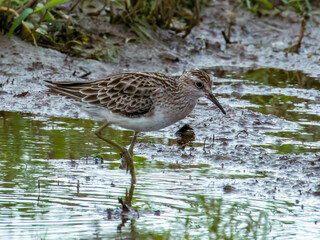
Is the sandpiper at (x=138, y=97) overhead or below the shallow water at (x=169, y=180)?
overhead

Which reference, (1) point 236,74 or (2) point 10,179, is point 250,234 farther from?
(1) point 236,74

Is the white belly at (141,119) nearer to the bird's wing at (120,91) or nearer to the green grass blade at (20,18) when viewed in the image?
the bird's wing at (120,91)

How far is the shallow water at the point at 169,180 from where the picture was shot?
6.00m

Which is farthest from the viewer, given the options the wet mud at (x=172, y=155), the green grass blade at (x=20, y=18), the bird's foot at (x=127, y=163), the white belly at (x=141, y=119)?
the green grass blade at (x=20, y=18)

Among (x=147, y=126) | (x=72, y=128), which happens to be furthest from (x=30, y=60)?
(x=147, y=126)

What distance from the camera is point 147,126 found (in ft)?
26.1

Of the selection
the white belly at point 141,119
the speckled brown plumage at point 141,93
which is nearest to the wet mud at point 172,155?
the white belly at point 141,119

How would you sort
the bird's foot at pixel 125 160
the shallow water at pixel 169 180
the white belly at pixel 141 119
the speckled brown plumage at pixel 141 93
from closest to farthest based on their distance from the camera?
1. the shallow water at pixel 169 180
2. the bird's foot at pixel 125 160
3. the white belly at pixel 141 119
4. the speckled brown plumage at pixel 141 93

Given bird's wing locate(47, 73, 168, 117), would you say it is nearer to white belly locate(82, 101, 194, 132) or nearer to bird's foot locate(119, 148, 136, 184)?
white belly locate(82, 101, 194, 132)

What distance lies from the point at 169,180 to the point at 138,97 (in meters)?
1.19

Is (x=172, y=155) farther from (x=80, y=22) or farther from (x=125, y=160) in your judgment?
(x=80, y=22)

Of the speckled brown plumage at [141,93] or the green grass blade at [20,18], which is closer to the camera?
the speckled brown plumage at [141,93]

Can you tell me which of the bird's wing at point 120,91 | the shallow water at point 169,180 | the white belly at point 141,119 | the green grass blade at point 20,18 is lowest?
the shallow water at point 169,180

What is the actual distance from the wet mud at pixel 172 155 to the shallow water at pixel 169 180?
18mm
